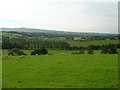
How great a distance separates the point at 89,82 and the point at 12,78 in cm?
642

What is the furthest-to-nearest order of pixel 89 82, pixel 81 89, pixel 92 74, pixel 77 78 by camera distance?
pixel 92 74
pixel 77 78
pixel 89 82
pixel 81 89

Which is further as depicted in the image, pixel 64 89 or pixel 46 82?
pixel 46 82

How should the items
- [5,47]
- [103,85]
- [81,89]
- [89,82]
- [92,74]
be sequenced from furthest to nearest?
1. [5,47]
2. [92,74]
3. [89,82]
4. [103,85]
5. [81,89]

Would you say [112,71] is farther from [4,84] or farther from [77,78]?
[4,84]

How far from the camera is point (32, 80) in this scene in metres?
12.5

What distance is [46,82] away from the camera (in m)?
11.9

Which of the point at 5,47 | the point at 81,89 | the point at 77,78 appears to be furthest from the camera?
the point at 5,47

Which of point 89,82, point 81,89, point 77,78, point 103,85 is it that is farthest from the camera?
point 77,78

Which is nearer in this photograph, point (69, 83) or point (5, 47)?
point (69, 83)

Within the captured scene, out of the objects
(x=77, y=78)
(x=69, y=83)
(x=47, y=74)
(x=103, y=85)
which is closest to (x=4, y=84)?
(x=47, y=74)

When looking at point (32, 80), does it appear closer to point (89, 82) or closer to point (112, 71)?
point (89, 82)

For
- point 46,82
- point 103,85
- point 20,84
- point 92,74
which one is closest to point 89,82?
point 103,85

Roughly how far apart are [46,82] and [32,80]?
4.40 ft

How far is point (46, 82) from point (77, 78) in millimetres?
2596
